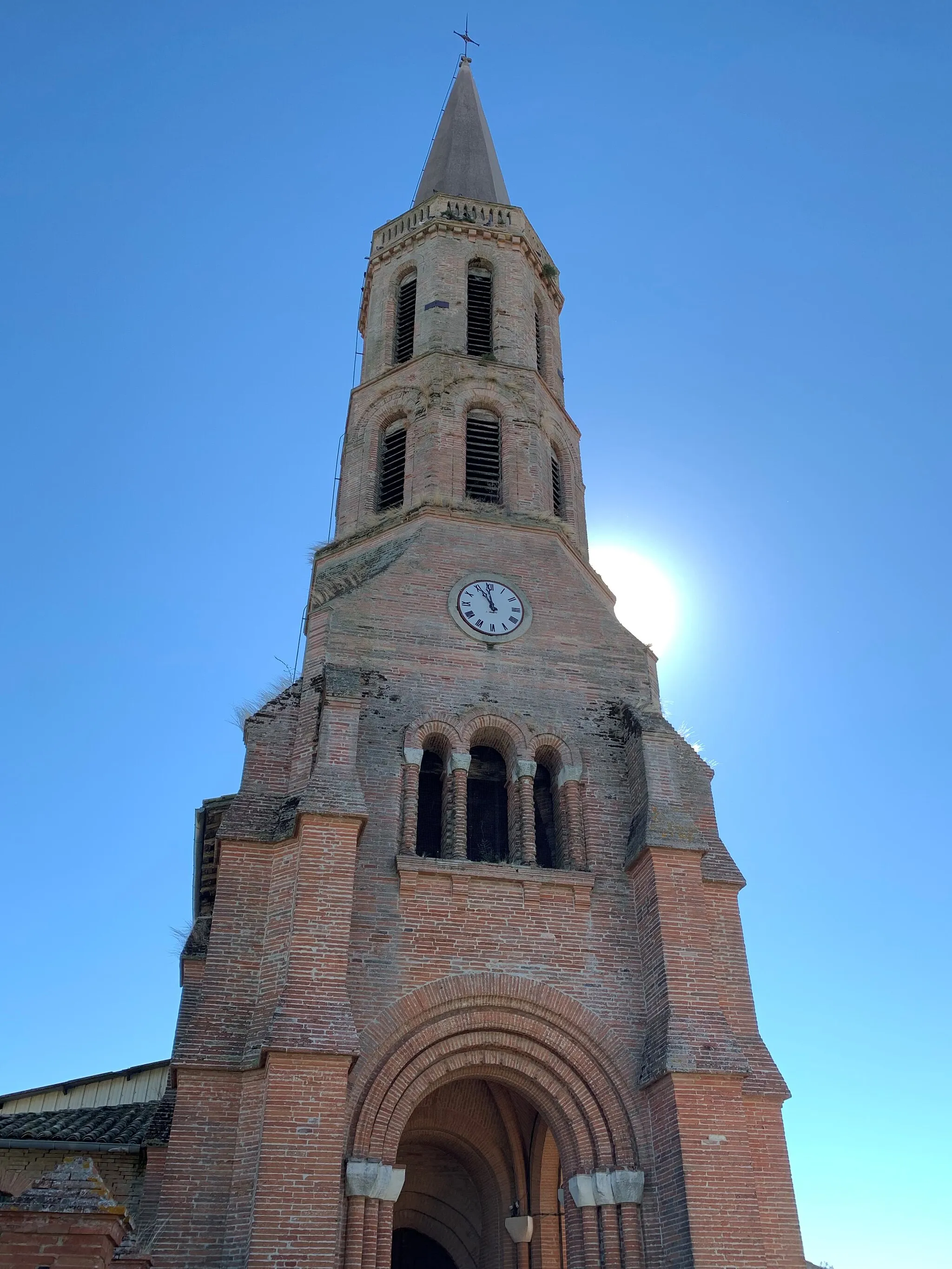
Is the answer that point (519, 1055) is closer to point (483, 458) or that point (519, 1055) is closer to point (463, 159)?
point (483, 458)

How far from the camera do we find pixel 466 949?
14.3m

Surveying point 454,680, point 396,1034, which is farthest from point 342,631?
point 396,1034

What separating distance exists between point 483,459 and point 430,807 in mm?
7837

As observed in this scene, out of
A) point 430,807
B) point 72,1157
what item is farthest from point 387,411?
point 72,1157

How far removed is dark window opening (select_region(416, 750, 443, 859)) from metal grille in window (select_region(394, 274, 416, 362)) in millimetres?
10114

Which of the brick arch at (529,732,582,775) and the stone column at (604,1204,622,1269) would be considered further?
the brick arch at (529,732,582,775)

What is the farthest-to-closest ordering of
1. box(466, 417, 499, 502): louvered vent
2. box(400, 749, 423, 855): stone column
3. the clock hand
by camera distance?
box(466, 417, 499, 502): louvered vent, the clock hand, box(400, 749, 423, 855): stone column

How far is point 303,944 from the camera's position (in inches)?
520

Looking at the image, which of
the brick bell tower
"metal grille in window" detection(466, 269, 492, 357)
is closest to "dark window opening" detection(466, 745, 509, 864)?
the brick bell tower

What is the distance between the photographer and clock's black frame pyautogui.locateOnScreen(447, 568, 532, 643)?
1781 cm

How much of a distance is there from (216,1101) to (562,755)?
22.9 feet

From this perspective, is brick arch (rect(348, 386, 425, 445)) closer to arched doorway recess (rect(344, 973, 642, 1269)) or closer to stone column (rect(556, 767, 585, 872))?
stone column (rect(556, 767, 585, 872))

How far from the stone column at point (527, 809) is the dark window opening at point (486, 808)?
1.27 feet

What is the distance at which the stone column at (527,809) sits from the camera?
15.5 meters
